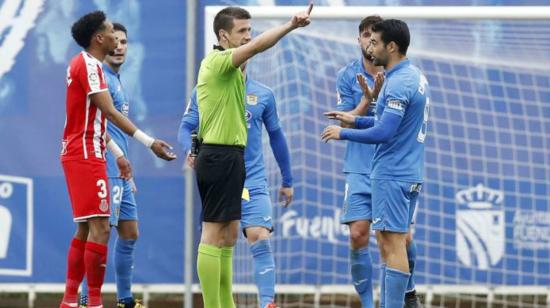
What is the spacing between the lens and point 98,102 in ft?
25.0

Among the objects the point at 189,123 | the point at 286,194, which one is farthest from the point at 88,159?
the point at 286,194

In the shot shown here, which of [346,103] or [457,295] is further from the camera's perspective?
[457,295]

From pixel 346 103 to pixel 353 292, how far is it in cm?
233

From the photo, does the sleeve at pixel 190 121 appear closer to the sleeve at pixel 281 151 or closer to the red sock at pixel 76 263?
the sleeve at pixel 281 151

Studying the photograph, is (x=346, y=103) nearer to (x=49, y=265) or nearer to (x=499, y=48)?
(x=499, y=48)

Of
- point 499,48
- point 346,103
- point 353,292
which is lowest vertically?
point 353,292

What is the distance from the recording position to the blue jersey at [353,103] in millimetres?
8398

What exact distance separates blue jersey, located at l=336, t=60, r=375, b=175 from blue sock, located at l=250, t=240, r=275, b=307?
0.89 meters

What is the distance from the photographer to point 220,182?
6980mm

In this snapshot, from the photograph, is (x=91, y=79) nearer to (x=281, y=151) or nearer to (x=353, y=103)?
(x=281, y=151)

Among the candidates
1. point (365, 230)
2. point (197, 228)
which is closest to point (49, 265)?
point (197, 228)

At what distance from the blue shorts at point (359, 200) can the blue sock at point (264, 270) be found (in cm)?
69

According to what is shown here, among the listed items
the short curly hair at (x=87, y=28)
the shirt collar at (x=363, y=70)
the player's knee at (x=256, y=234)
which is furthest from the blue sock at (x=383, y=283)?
the short curly hair at (x=87, y=28)

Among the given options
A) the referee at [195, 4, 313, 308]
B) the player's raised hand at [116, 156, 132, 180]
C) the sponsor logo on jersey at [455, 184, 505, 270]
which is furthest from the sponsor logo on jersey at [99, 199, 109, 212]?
the sponsor logo on jersey at [455, 184, 505, 270]
